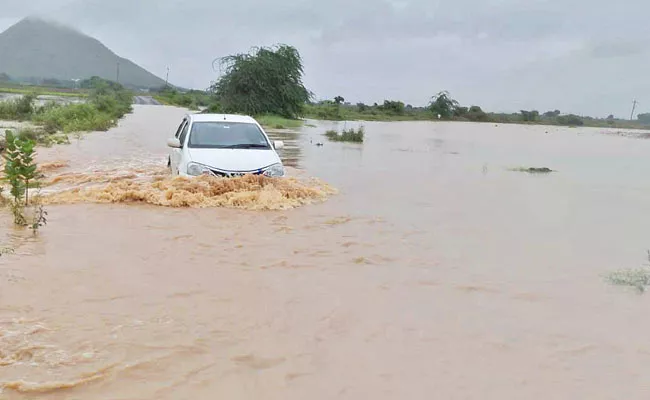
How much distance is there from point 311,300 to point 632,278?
3830 mm

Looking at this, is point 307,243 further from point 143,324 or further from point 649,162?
point 649,162

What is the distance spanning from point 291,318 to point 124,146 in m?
16.0

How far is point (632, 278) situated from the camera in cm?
634

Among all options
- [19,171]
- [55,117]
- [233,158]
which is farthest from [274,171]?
[55,117]

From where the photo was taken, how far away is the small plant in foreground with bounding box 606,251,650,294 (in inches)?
239

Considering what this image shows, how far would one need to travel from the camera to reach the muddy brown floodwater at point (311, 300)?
3.63 metres

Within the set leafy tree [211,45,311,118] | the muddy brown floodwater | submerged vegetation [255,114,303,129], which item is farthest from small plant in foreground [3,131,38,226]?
leafy tree [211,45,311,118]

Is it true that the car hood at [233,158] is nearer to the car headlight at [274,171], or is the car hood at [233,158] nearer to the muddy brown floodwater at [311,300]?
the car headlight at [274,171]

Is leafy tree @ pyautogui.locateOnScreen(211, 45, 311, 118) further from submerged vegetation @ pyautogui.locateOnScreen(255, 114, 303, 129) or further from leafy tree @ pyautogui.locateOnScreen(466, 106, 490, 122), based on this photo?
leafy tree @ pyautogui.locateOnScreen(466, 106, 490, 122)

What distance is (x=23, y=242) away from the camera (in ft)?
20.9

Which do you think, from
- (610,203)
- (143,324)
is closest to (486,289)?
(143,324)

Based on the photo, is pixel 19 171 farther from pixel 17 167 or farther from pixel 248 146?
pixel 248 146

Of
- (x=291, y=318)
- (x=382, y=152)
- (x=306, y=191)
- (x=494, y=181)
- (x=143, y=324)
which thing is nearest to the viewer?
(x=143, y=324)

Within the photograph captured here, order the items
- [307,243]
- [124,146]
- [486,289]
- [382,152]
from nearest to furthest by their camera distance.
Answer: [486,289], [307,243], [124,146], [382,152]
